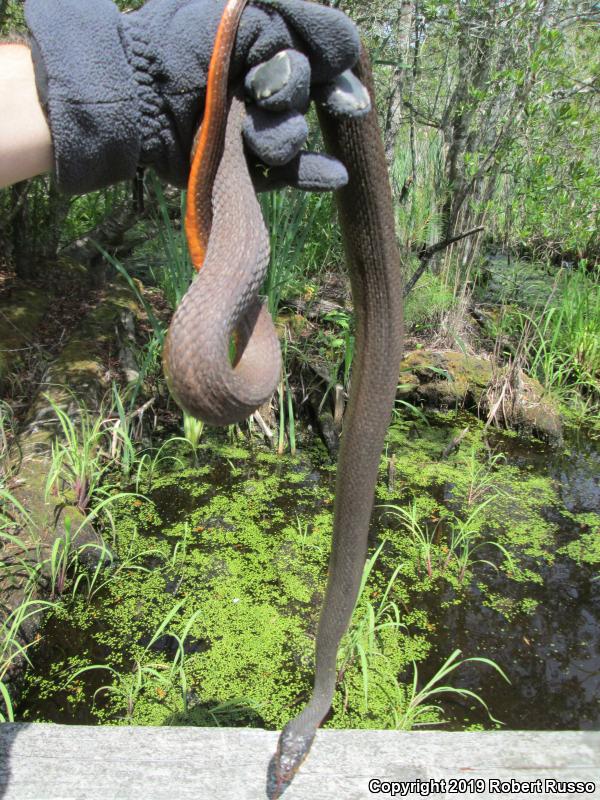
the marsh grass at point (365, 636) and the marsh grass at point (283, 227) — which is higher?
the marsh grass at point (283, 227)

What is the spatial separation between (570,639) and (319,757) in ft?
4.21

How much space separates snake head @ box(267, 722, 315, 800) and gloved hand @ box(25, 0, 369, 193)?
0.95 metres

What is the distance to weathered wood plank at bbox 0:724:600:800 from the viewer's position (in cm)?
116

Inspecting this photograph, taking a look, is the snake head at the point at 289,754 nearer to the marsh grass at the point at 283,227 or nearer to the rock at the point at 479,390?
the marsh grass at the point at 283,227

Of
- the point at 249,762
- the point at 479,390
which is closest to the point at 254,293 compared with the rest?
the point at 249,762

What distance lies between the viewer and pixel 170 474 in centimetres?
286

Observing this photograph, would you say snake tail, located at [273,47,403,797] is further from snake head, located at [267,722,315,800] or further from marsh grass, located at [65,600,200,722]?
marsh grass, located at [65,600,200,722]

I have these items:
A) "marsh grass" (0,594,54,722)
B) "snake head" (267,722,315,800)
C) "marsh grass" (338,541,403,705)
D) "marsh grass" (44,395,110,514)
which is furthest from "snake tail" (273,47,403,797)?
"marsh grass" (44,395,110,514)

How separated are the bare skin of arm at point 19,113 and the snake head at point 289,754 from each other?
1.02 metres

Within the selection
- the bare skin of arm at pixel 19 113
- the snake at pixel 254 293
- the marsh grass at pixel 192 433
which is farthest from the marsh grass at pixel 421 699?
the bare skin of arm at pixel 19 113

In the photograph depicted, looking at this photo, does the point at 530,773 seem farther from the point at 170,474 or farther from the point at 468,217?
the point at 468,217

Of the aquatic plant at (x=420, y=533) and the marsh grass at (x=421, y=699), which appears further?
the aquatic plant at (x=420, y=533)

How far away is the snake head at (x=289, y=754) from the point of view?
1098mm

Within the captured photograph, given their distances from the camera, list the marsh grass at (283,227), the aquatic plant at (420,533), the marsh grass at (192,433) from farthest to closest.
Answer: the marsh grass at (192,433) < the marsh grass at (283,227) < the aquatic plant at (420,533)
